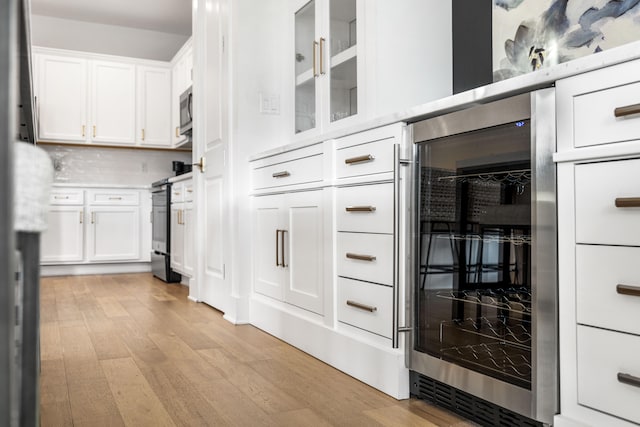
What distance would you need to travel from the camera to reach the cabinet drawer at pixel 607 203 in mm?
1115

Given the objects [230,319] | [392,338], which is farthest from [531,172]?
[230,319]

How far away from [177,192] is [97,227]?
133 centimetres

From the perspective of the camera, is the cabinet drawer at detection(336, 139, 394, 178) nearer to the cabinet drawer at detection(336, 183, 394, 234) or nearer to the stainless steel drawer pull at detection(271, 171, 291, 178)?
Answer: the cabinet drawer at detection(336, 183, 394, 234)

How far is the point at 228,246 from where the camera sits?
10.6 feet

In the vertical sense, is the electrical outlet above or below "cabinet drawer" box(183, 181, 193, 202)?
above

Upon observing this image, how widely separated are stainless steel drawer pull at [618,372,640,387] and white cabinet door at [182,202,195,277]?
332cm

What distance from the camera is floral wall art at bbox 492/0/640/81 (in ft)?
5.60

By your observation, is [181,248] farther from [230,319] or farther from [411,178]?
[411,178]

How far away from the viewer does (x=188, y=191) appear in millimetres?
4266

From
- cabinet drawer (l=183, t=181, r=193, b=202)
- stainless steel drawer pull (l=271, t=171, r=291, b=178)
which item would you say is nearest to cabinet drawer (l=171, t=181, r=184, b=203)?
cabinet drawer (l=183, t=181, r=193, b=202)

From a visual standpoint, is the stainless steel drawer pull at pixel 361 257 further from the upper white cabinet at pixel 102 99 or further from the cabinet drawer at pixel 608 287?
the upper white cabinet at pixel 102 99

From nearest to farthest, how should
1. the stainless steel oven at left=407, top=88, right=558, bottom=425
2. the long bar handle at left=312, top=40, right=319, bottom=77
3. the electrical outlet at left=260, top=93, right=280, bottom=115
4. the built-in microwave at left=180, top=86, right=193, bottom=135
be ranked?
the stainless steel oven at left=407, top=88, right=558, bottom=425
the long bar handle at left=312, top=40, right=319, bottom=77
the electrical outlet at left=260, top=93, right=280, bottom=115
the built-in microwave at left=180, top=86, right=193, bottom=135

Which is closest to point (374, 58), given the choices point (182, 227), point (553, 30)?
point (553, 30)

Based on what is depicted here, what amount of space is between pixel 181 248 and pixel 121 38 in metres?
3.02
